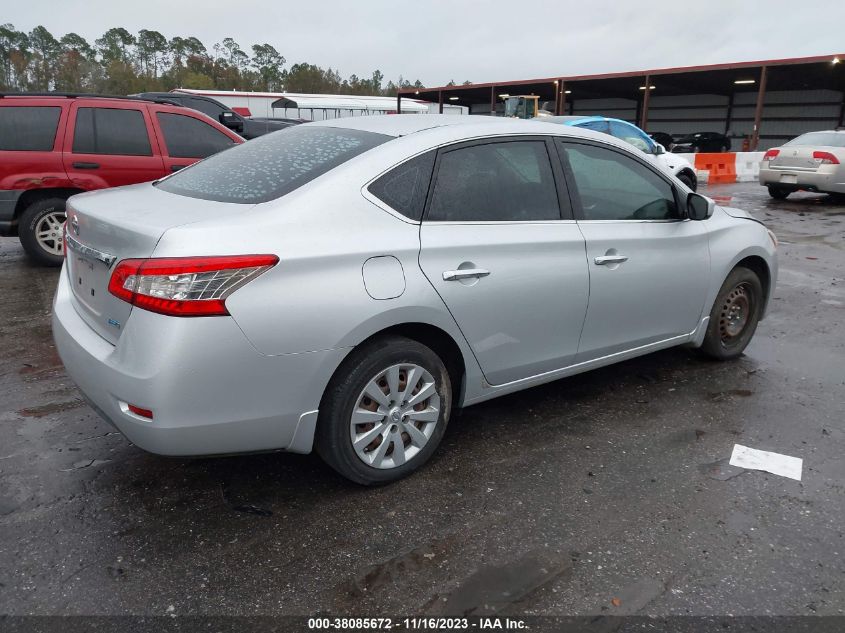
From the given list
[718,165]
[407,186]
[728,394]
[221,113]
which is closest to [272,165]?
[407,186]

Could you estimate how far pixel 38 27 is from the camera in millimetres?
112375

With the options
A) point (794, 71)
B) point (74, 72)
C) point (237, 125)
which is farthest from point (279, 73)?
point (237, 125)

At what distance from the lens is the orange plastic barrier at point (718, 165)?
20312mm

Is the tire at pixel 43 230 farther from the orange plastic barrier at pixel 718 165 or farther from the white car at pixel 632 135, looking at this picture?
the orange plastic barrier at pixel 718 165

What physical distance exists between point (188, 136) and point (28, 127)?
63.9 inches

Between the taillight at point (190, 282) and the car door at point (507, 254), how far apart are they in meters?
0.82

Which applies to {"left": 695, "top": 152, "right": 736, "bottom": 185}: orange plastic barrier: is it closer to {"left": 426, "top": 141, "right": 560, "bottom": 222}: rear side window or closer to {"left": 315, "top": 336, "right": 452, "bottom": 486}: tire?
{"left": 426, "top": 141, "right": 560, "bottom": 222}: rear side window

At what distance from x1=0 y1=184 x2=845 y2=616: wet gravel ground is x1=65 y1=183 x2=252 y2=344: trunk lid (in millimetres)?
824

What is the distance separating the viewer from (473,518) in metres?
2.83

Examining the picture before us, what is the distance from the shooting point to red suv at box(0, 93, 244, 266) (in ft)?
22.8

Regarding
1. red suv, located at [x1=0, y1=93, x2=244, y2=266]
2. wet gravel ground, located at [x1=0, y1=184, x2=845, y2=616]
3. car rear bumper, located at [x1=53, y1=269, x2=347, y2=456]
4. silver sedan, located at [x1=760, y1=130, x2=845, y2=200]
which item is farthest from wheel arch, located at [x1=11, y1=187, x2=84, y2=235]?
silver sedan, located at [x1=760, y1=130, x2=845, y2=200]

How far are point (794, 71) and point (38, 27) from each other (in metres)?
123

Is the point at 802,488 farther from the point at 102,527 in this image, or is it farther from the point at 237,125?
the point at 237,125

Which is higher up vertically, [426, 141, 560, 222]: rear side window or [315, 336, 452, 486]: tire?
[426, 141, 560, 222]: rear side window
